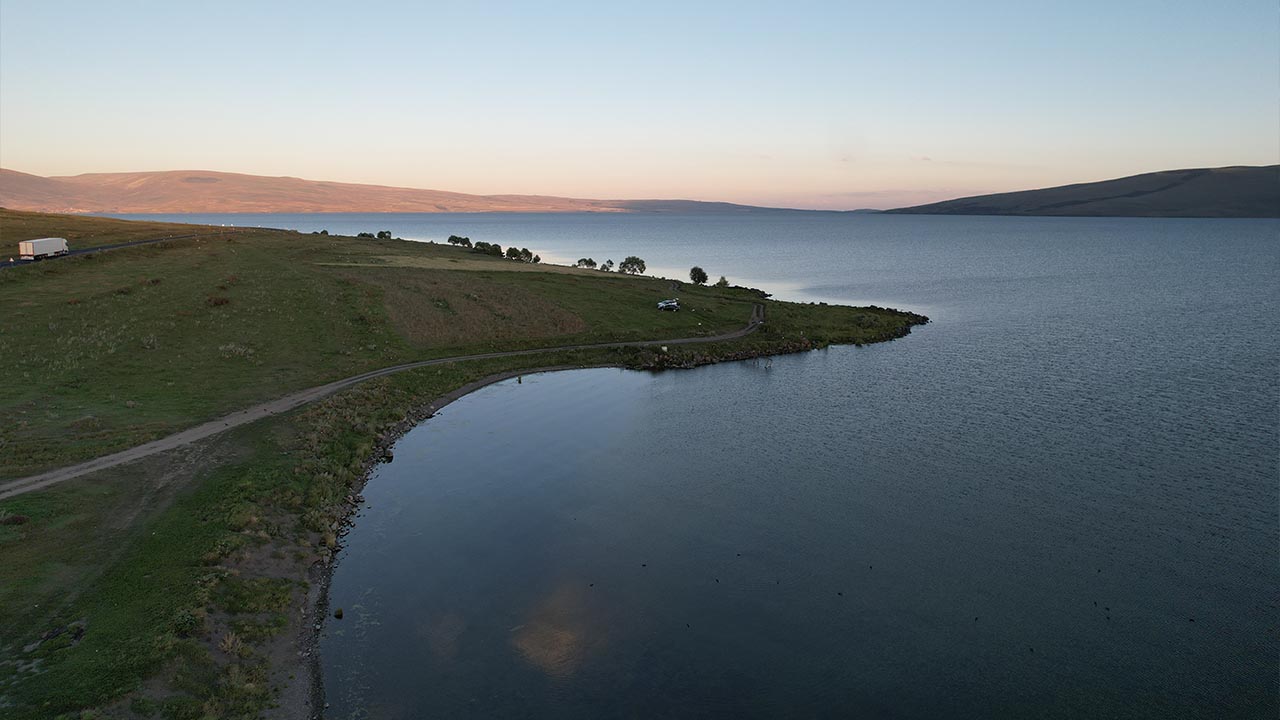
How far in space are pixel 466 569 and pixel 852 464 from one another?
30.7 meters

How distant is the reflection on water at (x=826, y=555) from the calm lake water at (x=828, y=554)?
186mm

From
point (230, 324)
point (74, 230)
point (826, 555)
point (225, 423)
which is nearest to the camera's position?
point (826, 555)

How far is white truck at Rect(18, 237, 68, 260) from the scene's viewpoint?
10131 centimetres

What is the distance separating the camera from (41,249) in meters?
103

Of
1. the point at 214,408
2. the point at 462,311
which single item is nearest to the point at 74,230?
the point at 462,311

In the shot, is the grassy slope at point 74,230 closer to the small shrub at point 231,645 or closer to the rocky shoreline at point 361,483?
the rocky shoreline at point 361,483

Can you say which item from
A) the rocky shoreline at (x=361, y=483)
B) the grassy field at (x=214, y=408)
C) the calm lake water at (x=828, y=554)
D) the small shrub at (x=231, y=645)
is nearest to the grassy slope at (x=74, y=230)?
the grassy field at (x=214, y=408)

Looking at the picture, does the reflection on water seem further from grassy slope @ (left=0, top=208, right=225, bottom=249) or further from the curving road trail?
grassy slope @ (left=0, top=208, right=225, bottom=249)

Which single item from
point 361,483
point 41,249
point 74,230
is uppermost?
point 74,230

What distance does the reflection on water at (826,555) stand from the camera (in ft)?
93.9

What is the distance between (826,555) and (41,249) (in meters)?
124

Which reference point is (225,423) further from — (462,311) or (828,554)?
(462,311)

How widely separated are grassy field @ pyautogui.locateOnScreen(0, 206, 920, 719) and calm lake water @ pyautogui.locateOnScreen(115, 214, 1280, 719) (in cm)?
448

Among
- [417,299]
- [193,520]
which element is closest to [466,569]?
[193,520]
